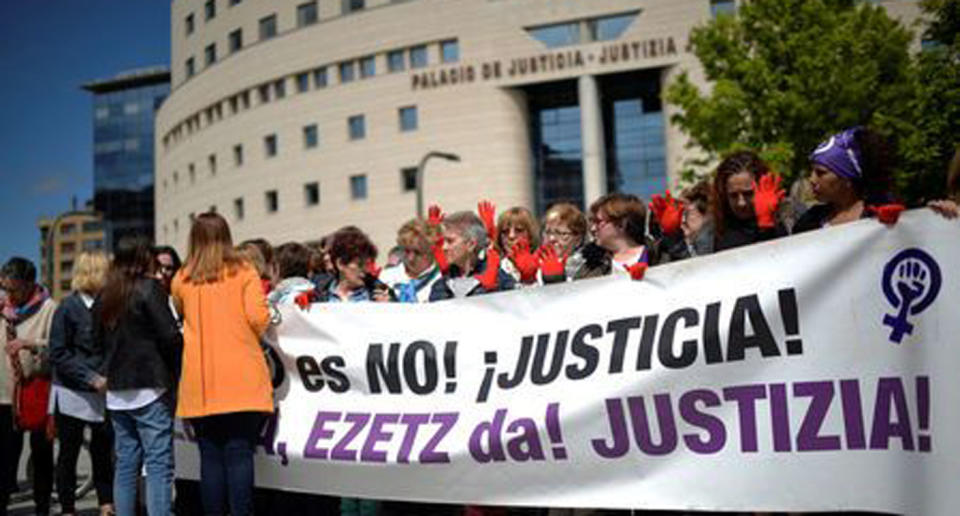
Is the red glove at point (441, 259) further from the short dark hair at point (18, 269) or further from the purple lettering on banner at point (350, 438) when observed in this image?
the short dark hair at point (18, 269)

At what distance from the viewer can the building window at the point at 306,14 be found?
1847 inches

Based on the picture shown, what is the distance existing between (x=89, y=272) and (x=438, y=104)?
1444 inches

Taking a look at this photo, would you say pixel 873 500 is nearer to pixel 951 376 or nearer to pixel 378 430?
pixel 951 376

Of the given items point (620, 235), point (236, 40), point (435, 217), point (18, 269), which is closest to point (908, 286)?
point (620, 235)

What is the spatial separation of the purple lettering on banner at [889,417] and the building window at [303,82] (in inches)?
1778

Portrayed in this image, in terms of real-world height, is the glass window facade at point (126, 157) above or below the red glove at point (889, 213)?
above

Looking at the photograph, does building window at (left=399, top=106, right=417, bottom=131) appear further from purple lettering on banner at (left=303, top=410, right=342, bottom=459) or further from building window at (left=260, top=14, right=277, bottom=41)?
purple lettering on banner at (left=303, top=410, right=342, bottom=459)

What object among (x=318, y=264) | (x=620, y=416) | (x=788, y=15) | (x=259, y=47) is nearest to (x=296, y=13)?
(x=259, y=47)

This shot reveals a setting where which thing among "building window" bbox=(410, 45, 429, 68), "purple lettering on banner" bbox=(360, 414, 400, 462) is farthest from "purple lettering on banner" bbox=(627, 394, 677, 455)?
"building window" bbox=(410, 45, 429, 68)

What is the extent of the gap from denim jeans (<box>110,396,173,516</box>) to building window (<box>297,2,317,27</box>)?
1750 inches

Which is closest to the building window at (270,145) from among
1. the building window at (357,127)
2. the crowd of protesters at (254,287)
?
the building window at (357,127)

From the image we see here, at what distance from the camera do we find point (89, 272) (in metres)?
6.36

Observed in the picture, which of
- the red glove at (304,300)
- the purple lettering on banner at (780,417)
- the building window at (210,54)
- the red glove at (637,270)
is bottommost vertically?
the purple lettering on banner at (780,417)

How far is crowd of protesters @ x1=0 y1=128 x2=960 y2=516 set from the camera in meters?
4.29
